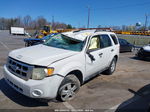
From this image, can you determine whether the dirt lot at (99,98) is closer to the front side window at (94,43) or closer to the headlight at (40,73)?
the headlight at (40,73)

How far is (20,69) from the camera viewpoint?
9.16ft

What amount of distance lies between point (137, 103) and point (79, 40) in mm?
Answer: 2366

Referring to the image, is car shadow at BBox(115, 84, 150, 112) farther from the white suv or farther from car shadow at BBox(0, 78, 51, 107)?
car shadow at BBox(0, 78, 51, 107)

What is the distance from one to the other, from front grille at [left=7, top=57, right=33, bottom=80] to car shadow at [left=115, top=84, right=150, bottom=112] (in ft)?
7.50

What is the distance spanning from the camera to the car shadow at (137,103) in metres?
3.03

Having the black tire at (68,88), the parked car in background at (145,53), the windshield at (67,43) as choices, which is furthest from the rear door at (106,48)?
the parked car in background at (145,53)

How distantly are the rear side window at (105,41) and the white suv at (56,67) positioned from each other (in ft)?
1.19

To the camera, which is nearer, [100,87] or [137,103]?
[137,103]

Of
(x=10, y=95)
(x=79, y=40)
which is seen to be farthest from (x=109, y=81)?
(x=10, y=95)

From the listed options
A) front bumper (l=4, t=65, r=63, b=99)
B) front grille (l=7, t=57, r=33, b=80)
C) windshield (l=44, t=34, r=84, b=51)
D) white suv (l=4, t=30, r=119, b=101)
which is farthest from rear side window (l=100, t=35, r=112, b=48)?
front grille (l=7, t=57, r=33, b=80)

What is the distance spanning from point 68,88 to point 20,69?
1246 mm

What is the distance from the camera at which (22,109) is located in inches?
111

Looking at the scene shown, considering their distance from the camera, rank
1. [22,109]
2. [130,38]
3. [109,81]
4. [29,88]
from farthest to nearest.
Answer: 1. [130,38]
2. [109,81]
3. [22,109]
4. [29,88]

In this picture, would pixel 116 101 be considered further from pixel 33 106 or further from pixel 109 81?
pixel 33 106
